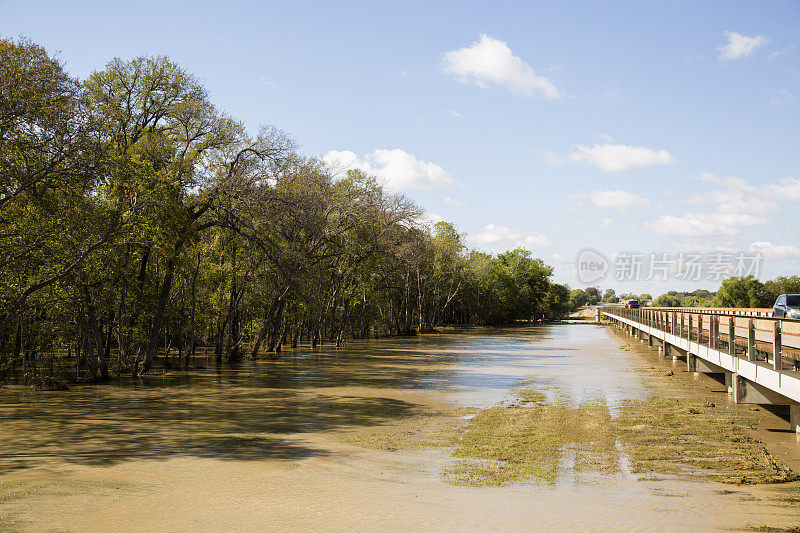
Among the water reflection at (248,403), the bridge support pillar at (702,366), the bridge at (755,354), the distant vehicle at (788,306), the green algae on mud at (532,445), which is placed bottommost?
the water reflection at (248,403)

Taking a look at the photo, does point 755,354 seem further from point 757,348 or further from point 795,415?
point 795,415

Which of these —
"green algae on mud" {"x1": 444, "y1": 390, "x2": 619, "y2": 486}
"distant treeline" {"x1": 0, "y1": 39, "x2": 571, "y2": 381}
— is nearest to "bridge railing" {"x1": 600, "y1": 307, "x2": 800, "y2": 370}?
"green algae on mud" {"x1": 444, "y1": 390, "x2": 619, "y2": 486}

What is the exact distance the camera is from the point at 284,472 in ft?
31.9

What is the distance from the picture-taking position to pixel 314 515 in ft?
25.2

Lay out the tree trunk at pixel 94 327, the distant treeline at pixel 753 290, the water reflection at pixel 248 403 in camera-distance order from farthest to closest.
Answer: the distant treeline at pixel 753 290 → the tree trunk at pixel 94 327 → the water reflection at pixel 248 403

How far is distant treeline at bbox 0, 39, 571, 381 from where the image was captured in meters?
15.4

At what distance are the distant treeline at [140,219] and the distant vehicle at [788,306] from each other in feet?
60.1

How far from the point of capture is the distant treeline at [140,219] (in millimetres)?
15375

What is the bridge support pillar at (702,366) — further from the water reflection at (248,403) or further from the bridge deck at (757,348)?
the water reflection at (248,403)

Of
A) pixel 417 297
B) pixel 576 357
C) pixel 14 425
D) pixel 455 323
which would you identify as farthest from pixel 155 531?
pixel 455 323

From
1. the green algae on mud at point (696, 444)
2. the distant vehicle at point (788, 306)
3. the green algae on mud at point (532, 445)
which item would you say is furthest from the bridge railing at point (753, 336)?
the distant vehicle at point (788, 306)

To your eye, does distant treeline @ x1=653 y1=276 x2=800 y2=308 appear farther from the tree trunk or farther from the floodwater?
the tree trunk

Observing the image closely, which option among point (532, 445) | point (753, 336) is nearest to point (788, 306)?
point (753, 336)

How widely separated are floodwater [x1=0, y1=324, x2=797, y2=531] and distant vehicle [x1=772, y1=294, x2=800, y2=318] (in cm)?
697
